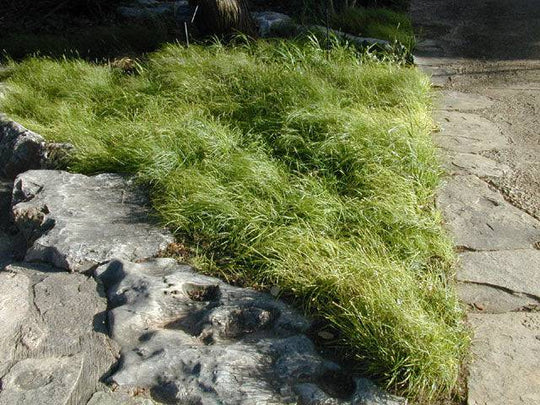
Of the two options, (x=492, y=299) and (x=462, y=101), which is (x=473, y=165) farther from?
(x=492, y=299)

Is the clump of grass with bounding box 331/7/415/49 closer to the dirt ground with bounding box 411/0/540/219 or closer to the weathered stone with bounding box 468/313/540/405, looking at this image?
the dirt ground with bounding box 411/0/540/219

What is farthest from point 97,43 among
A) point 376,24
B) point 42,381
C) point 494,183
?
point 42,381

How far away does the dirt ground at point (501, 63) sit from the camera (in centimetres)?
444

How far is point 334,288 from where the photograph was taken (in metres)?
2.91

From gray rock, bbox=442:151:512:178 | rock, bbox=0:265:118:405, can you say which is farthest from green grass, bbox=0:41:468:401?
rock, bbox=0:265:118:405

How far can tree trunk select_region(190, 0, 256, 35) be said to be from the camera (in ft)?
21.2

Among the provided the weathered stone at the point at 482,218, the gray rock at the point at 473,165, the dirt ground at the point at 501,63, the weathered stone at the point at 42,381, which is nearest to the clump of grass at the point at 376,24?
the dirt ground at the point at 501,63

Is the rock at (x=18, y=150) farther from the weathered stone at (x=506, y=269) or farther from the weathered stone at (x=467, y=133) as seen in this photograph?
the weathered stone at (x=506, y=269)

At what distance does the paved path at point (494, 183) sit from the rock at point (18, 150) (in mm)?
2468

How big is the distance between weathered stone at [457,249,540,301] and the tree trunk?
371cm

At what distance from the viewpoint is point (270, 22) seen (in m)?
7.23

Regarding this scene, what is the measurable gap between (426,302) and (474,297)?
0.39 m

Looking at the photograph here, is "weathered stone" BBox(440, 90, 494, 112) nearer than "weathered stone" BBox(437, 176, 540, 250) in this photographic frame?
No

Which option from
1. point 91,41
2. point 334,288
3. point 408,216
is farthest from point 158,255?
point 91,41
